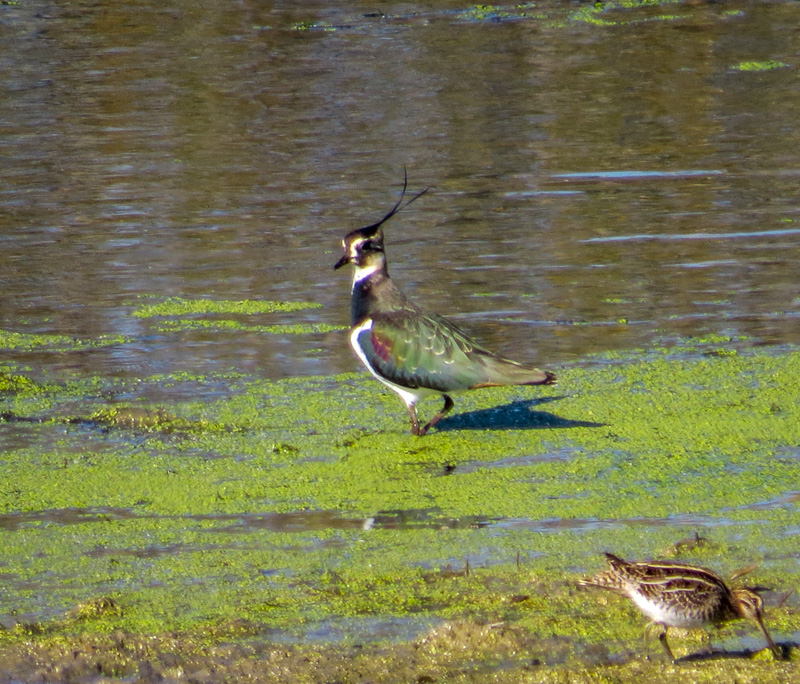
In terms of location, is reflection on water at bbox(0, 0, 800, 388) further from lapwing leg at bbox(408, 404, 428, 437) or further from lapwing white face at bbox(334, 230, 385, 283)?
lapwing leg at bbox(408, 404, 428, 437)

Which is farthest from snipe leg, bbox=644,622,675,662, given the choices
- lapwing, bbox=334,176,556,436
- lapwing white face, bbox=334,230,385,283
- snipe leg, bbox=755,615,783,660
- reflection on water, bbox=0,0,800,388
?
reflection on water, bbox=0,0,800,388

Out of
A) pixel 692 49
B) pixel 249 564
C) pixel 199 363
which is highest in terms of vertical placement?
pixel 249 564

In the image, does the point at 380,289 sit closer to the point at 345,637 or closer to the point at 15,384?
the point at 15,384

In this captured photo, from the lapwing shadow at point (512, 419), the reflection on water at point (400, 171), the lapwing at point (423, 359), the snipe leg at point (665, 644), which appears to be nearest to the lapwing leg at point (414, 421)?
the lapwing at point (423, 359)

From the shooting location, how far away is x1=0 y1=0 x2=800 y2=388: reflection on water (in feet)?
26.5

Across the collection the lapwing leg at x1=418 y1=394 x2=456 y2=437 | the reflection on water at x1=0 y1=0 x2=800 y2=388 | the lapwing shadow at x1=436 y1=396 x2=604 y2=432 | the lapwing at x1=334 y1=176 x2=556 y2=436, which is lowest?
the reflection on water at x1=0 y1=0 x2=800 y2=388

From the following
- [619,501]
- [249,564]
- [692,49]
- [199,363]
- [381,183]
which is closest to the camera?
[249,564]

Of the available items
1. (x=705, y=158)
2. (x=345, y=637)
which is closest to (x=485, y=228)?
(x=705, y=158)

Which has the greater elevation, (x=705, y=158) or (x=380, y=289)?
(x=380, y=289)

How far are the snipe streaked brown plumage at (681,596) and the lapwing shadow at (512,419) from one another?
2.31 metres

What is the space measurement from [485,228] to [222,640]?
619cm

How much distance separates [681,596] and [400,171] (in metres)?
8.02

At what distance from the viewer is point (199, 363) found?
7281 mm

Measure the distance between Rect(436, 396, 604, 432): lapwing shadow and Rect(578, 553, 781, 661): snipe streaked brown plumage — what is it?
2.31 m
